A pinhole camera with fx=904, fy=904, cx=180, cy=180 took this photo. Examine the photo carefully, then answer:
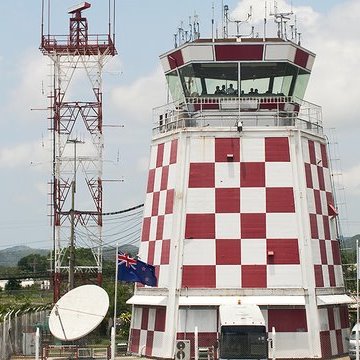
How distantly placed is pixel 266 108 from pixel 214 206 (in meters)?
4.72

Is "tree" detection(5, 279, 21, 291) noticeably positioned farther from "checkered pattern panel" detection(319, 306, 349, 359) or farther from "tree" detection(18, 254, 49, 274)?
"checkered pattern panel" detection(319, 306, 349, 359)

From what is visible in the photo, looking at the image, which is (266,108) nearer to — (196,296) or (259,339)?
(196,296)

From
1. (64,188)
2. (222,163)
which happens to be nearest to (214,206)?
(222,163)

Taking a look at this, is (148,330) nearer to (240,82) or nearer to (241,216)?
(241,216)

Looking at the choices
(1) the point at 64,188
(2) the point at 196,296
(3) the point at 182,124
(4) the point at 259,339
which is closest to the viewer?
(4) the point at 259,339

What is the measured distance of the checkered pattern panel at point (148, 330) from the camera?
33.8 metres

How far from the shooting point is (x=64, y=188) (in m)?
63.8

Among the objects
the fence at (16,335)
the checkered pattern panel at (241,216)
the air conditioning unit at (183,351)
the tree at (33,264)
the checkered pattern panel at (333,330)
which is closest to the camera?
the air conditioning unit at (183,351)

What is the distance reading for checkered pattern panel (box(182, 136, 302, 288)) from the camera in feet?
109

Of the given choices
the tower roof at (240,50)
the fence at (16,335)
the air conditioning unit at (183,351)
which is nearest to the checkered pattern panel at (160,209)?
the air conditioning unit at (183,351)

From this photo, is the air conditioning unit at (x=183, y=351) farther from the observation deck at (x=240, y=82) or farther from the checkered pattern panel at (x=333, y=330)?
the observation deck at (x=240, y=82)

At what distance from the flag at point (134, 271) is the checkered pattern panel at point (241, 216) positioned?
129cm

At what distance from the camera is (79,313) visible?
33.5 meters

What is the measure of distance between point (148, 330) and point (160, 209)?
15.4ft
